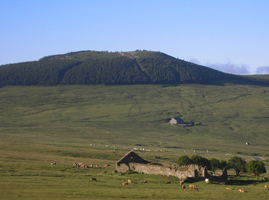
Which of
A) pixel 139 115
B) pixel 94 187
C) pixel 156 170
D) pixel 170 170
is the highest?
pixel 139 115

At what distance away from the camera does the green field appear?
2792 cm

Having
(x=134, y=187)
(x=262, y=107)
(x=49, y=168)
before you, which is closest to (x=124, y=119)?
(x=262, y=107)

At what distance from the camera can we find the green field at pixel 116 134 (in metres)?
27.9

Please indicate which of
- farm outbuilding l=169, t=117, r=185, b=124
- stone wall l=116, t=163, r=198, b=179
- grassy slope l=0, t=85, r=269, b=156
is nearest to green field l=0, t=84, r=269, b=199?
grassy slope l=0, t=85, r=269, b=156

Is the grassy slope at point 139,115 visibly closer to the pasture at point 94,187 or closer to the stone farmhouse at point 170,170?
the stone farmhouse at point 170,170

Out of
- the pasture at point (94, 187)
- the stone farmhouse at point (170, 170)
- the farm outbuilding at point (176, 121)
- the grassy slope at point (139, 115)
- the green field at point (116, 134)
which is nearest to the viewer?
the pasture at point (94, 187)

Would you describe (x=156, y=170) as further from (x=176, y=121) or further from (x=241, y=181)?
(x=176, y=121)

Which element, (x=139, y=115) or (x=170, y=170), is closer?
(x=170, y=170)

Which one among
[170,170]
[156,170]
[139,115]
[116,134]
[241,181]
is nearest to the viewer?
[170,170]

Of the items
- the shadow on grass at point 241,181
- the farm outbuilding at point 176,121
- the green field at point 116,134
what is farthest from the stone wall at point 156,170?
the farm outbuilding at point 176,121

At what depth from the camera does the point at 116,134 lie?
111 meters

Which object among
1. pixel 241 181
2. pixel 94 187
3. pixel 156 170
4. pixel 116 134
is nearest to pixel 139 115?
pixel 116 134

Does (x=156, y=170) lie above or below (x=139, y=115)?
below

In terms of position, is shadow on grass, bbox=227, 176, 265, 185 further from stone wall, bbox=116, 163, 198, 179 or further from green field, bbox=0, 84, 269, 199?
stone wall, bbox=116, 163, 198, 179
